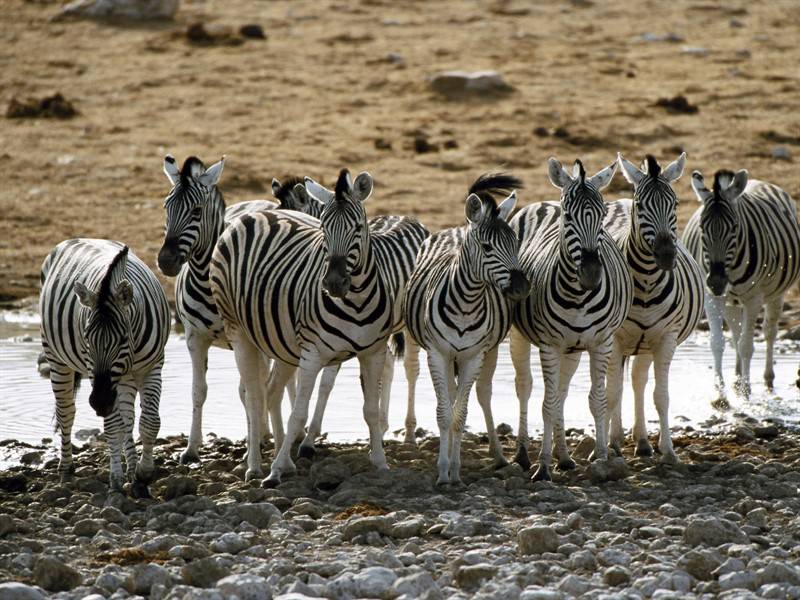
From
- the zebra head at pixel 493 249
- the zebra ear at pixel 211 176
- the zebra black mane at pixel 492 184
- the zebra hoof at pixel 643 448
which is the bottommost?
the zebra hoof at pixel 643 448

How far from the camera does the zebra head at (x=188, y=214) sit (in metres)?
9.59

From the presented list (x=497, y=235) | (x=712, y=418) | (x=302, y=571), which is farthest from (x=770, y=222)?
(x=302, y=571)

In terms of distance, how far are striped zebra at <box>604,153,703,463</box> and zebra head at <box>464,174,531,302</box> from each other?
1.10 meters

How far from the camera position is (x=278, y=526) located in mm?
7496

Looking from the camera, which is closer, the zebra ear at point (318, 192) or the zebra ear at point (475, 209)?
the zebra ear at point (475, 209)

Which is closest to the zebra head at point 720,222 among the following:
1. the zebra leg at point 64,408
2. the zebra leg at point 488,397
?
the zebra leg at point 488,397

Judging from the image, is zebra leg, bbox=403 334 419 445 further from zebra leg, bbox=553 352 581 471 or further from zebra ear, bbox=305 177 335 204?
zebra ear, bbox=305 177 335 204

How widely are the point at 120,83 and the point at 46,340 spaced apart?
1726 centimetres

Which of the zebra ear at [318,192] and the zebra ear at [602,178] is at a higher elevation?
the zebra ear at [602,178]

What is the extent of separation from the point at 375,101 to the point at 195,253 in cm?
1491

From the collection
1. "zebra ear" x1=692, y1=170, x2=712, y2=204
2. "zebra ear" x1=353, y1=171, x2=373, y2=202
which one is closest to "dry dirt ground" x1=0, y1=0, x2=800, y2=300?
"zebra ear" x1=692, y1=170, x2=712, y2=204

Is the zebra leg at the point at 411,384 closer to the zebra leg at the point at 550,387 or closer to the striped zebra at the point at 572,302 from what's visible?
the striped zebra at the point at 572,302

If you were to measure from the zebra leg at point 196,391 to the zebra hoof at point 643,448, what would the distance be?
3.10m

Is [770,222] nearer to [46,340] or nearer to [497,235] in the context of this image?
[497,235]
